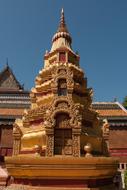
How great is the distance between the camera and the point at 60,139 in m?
9.87

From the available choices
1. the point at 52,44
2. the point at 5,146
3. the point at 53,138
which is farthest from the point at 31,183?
the point at 5,146

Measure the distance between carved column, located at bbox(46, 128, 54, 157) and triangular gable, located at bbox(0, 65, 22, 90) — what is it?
93.5 feet

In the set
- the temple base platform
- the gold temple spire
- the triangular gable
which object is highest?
the triangular gable

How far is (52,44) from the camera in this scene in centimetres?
1427

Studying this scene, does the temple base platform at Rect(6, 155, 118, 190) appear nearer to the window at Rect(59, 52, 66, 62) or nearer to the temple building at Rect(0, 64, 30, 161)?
the window at Rect(59, 52, 66, 62)

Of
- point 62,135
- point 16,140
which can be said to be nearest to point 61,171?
point 62,135

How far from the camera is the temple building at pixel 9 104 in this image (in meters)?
24.2

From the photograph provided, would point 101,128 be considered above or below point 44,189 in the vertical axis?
above

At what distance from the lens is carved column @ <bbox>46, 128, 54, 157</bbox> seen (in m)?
9.42

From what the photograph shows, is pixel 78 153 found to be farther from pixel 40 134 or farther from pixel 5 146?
pixel 5 146

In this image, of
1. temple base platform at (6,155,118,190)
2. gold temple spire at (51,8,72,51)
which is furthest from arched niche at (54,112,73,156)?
gold temple spire at (51,8,72,51)

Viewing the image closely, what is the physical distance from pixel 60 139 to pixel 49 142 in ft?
1.69

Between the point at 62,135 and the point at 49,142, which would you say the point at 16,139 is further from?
the point at 62,135

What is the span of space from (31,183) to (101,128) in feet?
14.2
